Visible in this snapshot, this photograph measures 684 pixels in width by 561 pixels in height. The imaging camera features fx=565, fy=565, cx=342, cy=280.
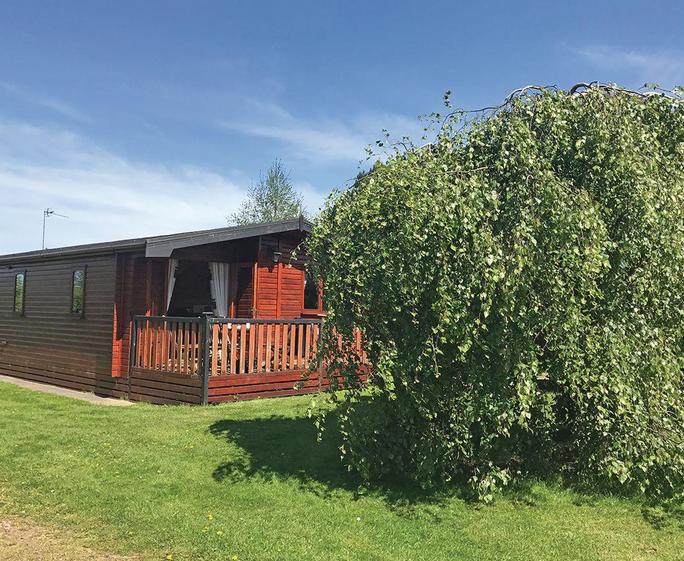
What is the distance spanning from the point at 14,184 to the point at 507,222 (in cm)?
2520

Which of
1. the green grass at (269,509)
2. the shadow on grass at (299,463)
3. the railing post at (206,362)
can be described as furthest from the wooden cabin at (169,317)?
the green grass at (269,509)

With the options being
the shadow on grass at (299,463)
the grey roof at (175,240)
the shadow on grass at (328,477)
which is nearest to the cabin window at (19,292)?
the grey roof at (175,240)

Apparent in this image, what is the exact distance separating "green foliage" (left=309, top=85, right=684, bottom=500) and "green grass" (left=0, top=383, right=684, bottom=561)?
0.35 metres

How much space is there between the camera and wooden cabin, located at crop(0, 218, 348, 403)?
926 cm

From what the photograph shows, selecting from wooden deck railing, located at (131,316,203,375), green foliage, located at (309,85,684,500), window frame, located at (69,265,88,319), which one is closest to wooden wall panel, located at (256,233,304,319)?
wooden deck railing, located at (131,316,203,375)

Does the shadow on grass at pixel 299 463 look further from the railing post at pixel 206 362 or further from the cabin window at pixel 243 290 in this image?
→ the cabin window at pixel 243 290

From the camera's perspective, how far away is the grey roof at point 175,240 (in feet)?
30.0

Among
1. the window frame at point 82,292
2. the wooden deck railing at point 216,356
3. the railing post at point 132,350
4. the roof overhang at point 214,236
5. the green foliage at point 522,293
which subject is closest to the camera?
the green foliage at point 522,293

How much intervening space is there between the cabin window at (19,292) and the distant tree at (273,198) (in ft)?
105

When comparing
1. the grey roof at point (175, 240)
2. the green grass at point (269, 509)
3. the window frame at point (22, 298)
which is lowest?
the green grass at point (269, 509)

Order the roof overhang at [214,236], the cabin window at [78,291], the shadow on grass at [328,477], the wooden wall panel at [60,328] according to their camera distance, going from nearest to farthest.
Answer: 1. the shadow on grass at [328,477]
2. the roof overhang at [214,236]
3. the wooden wall panel at [60,328]
4. the cabin window at [78,291]

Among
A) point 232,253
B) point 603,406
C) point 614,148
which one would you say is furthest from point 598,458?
point 232,253

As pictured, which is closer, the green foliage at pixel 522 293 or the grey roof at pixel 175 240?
the green foliage at pixel 522 293

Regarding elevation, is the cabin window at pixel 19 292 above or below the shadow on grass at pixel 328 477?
above
